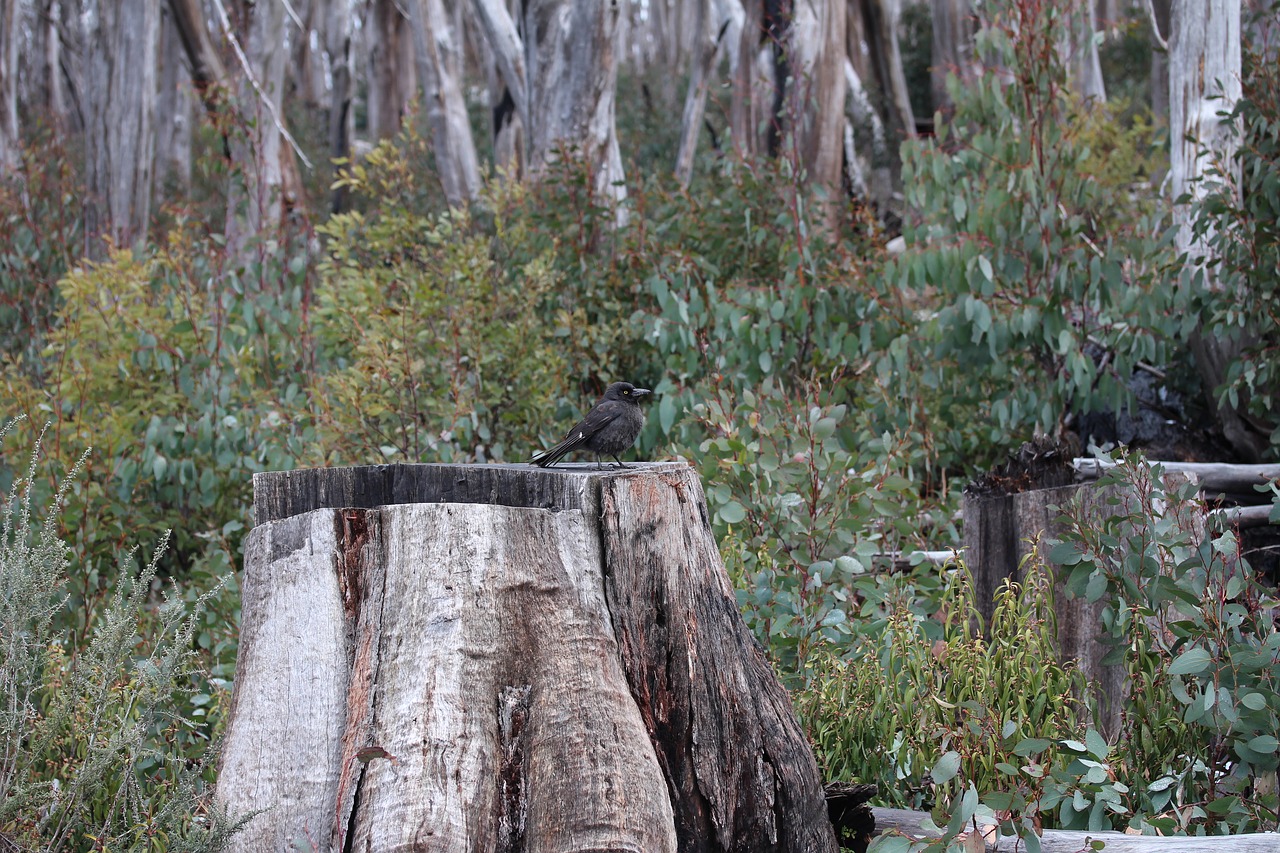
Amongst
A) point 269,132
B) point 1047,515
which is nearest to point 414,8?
point 269,132

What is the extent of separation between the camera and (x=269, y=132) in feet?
36.0

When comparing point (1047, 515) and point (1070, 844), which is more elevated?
point (1047, 515)

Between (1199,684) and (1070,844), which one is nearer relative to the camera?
(1070,844)

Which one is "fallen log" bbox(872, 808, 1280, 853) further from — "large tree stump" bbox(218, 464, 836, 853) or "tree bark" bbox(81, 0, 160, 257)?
"tree bark" bbox(81, 0, 160, 257)

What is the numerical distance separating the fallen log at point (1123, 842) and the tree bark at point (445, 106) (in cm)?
1158

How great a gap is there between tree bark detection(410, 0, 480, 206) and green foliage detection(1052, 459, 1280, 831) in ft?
36.3

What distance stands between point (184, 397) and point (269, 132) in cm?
591

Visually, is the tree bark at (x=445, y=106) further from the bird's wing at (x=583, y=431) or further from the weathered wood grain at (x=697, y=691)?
the weathered wood grain at (x=697, y=691)

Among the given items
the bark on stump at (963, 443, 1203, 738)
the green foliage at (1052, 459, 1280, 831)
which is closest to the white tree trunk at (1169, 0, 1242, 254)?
the bark on stump at (963, 443, 1203, 738)

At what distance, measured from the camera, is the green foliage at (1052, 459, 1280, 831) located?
3082mm

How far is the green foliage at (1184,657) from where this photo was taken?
3.08m

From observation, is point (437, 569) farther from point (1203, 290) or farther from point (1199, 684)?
point (1203, 290)

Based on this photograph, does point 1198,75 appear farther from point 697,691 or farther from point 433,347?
point 697,691

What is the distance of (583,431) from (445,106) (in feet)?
36.0
